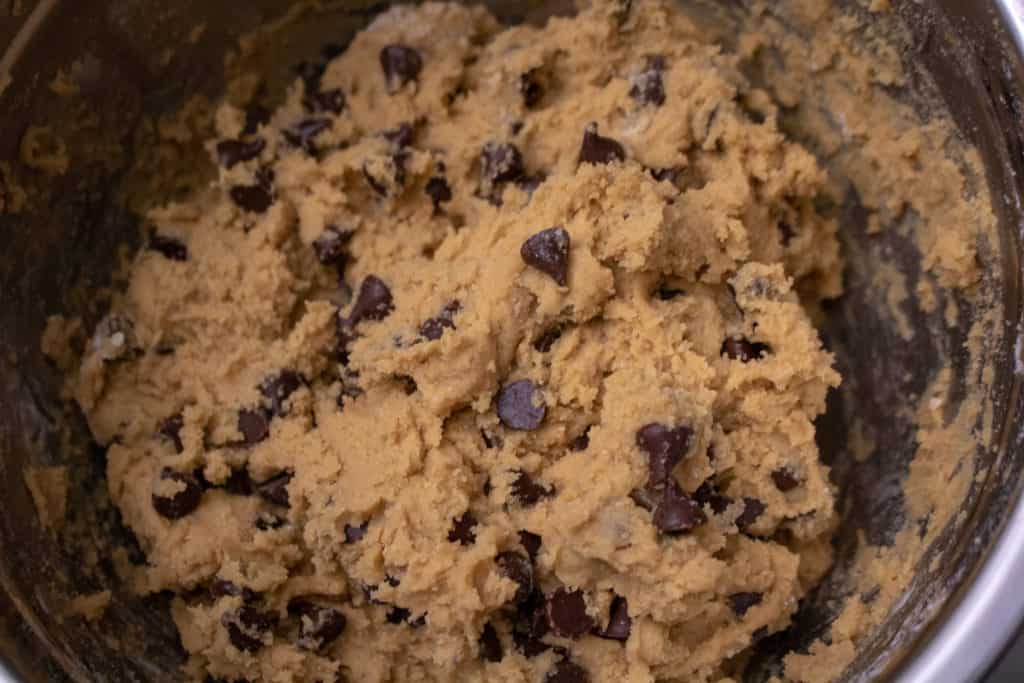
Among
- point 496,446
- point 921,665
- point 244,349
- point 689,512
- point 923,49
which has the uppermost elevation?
point 923,49

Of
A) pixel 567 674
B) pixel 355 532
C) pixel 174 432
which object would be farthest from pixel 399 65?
pixel 567 674

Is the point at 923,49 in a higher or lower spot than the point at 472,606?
higher

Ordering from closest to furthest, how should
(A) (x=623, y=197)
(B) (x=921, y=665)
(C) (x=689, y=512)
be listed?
1. (B) (x=921, y=665)
2. (C) (x=689, y=512)
3. (A) (x=623, y=197)

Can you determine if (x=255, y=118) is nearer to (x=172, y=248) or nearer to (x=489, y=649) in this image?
(x=172, y=248)

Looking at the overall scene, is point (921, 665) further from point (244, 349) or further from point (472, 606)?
point (244, 349)

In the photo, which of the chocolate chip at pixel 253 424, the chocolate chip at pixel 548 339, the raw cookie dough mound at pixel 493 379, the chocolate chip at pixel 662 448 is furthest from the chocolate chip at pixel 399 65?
the chocolate chip at pixel 662 448

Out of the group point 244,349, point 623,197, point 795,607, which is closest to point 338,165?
point 244,349

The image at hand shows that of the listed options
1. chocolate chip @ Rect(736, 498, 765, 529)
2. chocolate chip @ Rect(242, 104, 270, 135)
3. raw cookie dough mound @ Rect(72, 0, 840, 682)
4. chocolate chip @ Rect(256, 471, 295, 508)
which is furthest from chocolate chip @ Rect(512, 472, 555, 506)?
chocolate chip @ Rect(242, 104, 270, 135)

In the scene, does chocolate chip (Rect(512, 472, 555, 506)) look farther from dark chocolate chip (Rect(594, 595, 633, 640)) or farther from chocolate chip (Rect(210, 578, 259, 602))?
chocolate chip (Rect(210, 578, 259, 602))
